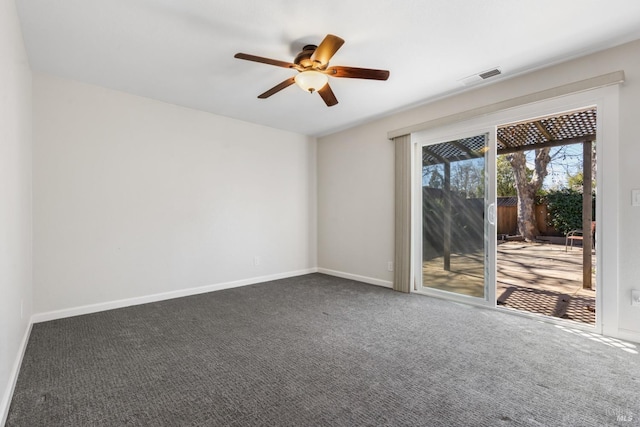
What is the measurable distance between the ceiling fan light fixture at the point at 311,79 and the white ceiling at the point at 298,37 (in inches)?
10.1

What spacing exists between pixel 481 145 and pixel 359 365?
2773 mm

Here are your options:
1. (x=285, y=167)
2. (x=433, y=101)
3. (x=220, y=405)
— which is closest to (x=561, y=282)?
(x=433, y=101)

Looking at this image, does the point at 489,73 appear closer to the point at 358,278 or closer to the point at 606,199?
the point at 606,199

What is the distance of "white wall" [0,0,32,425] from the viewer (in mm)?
1669

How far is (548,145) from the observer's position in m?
4.86

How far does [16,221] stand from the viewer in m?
2.13

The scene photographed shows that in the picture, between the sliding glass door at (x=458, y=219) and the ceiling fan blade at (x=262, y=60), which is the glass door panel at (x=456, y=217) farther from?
the ceiling fan blade at (x=262, y=60)

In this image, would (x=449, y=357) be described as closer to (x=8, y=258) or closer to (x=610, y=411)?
(x=610, y=411)

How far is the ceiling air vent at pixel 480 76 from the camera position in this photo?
2.98m

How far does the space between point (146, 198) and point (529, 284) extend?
5.32 meters

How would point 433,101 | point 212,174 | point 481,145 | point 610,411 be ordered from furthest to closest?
1. point 212,174
2. point 433,101
3. point 481,145
4. point 610,411

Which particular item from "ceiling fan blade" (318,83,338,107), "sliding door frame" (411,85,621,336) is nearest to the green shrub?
"sliding door frame" (411,85,621,336)

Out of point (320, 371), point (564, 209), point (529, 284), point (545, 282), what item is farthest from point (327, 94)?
point (564, 209)

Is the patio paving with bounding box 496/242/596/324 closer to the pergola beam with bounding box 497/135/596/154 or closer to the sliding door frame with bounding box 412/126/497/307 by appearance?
the sliding door frame with bounding box 412/126/497/307
